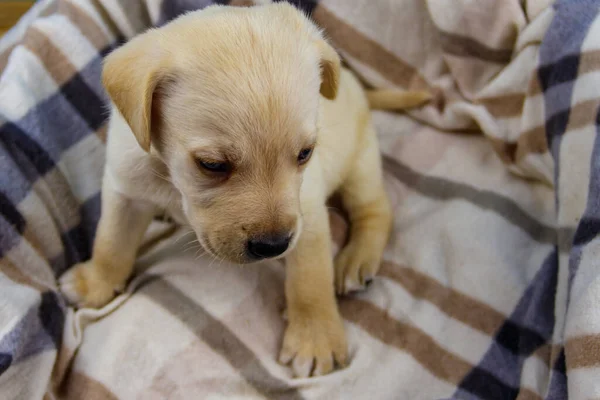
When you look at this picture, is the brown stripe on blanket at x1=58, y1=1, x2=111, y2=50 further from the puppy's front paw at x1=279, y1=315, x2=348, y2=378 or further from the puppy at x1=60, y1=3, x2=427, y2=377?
the puppy's front paw at x1=279, y1=315, x2=348, y2=378

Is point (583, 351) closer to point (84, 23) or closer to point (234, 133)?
point (234, 133)

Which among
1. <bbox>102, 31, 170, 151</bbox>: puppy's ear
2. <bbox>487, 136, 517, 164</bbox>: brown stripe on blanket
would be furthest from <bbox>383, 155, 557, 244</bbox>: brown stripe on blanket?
<bbox>102, 31, 170, 151</bbox>: puppy's ear

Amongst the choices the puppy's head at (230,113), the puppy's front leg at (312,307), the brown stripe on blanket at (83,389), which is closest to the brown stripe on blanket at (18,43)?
the puppy's head at (230,113)

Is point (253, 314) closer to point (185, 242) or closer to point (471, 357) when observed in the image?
point (185, 242)

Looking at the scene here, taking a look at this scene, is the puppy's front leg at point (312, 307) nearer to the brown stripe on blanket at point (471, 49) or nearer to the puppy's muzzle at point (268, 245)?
the puppy's muzzle at point (268, 245)

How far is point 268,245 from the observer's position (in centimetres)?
134

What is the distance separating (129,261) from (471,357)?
1148 millimetres

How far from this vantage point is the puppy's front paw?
5.64 ft

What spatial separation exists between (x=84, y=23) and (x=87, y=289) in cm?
100

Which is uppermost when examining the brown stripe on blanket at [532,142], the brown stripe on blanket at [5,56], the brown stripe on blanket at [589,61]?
the brown stripe on blanket at [5,56]

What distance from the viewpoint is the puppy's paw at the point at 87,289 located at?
71.8 inches

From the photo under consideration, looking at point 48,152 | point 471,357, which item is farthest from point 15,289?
point 471,357

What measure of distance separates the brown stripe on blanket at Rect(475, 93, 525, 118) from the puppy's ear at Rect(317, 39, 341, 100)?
3.09ft

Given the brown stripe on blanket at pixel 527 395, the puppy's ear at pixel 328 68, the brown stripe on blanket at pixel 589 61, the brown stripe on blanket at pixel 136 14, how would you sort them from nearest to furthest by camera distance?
the puppy's ear at pixel 328 68
the brown stripe on blanket at pixel 527 395
the brown stripe on blanket at pixel 589 61
the brown stripe on blanket at pixel 136 14
